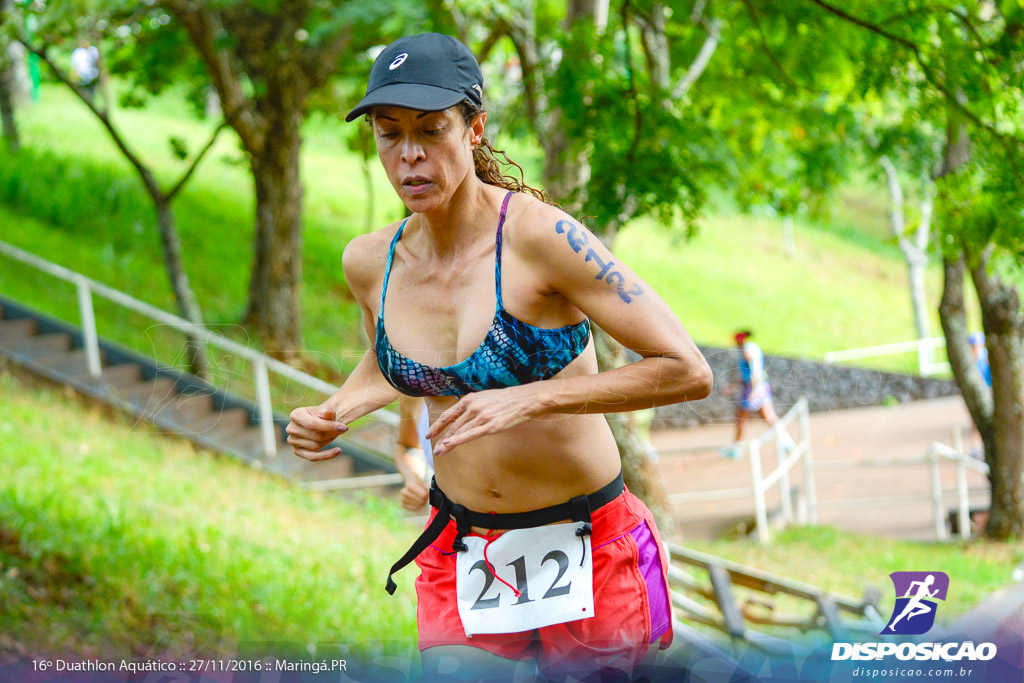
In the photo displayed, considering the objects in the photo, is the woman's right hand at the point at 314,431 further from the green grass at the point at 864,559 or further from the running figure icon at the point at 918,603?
the green grass at the point at 864,559

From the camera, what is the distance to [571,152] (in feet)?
18.1

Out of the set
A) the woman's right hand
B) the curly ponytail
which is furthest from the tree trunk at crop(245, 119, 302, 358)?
the woman's right hand

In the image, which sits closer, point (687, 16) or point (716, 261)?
point (687, 16)

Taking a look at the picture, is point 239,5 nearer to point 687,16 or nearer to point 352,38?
point 352,38

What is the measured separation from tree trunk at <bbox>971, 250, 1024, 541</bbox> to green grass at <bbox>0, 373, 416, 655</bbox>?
5.52m

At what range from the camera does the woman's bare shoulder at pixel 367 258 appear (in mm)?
2309

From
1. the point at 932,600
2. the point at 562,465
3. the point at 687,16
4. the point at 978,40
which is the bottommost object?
the point at 932,600

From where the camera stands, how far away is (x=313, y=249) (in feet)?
53.7

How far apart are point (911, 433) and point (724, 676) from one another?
13.2 meters

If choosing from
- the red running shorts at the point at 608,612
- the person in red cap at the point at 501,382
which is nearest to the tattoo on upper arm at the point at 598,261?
the person in red cap at the point at 501,382

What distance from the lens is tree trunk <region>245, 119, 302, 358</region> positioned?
11.1 metres

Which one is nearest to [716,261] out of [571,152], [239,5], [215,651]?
[239,5]

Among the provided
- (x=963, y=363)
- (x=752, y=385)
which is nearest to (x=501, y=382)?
(x=752, y=385)

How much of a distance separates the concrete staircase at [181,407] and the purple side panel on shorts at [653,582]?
6.60 m
